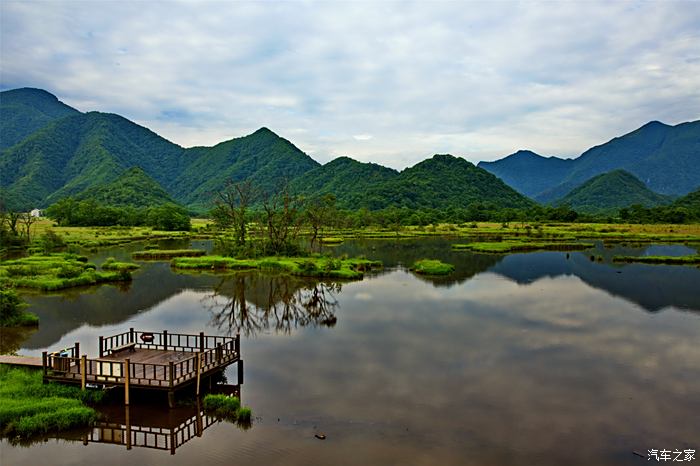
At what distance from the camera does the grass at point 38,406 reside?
15.8 meters

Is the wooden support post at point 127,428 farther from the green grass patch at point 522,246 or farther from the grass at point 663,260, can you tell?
the green grass patch at point 522,246

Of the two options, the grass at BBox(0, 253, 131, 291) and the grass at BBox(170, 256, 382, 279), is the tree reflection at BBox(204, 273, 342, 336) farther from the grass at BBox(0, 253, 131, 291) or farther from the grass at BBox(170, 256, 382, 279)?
the grass at BBox(0, 253, 131, 291)

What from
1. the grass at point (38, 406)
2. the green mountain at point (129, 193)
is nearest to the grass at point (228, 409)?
the grass at point (38, 406)

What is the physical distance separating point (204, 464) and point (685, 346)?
2364 cm

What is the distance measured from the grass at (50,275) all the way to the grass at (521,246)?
45.9 meters

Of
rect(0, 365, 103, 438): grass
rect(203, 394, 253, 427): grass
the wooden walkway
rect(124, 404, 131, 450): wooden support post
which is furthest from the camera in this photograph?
the wooden walkway

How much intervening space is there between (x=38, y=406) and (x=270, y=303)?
19.8 metres

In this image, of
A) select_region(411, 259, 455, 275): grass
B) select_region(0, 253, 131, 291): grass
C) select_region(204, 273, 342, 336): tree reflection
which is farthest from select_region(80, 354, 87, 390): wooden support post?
select_region(411, 259, 455, 275): grass

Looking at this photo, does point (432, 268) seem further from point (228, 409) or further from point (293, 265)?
point (228, 409)

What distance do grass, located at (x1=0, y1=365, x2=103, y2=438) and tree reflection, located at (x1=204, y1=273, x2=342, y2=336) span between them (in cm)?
1027

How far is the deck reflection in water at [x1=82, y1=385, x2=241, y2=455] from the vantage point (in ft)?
51.1

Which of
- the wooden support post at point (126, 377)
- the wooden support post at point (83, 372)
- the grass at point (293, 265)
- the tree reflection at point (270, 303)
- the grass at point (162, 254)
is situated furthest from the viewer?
the grass at point (162, 254)

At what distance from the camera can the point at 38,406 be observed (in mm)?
16531

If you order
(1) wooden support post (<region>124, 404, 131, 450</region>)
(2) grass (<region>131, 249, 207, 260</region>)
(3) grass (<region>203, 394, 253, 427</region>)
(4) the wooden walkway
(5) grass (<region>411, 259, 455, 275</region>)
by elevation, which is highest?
(2) grass (<region>131, 249, 207, 260</region>)
